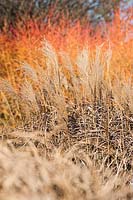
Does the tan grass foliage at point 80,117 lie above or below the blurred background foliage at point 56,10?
below

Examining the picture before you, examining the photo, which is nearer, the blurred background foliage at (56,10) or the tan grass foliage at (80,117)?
the tan grass foliage at (80,117)

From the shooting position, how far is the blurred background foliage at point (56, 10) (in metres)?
11.1

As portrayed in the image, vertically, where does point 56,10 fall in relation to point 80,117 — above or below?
above

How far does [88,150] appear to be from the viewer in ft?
11.3

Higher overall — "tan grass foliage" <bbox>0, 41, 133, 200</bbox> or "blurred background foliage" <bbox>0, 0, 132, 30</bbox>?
"blurred background foliage" <bbox>0, 0, 132, 30</bbox>

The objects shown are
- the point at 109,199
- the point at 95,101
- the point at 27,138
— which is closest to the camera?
the point at 109,199

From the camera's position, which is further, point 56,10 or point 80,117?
point 56,10

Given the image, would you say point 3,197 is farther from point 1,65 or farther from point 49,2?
point 49,2

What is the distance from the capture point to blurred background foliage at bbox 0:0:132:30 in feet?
36.3

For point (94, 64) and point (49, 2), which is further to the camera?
point (49, 2)

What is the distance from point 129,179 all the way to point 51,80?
1048mm

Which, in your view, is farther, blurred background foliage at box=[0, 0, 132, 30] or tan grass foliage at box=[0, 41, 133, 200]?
blurred background foliage at box=[0, 0, 132, 30]

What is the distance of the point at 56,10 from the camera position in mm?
11453

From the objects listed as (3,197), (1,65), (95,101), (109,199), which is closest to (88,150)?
(95,101)
